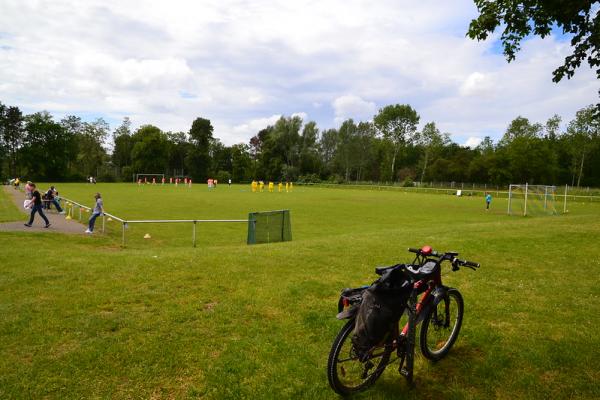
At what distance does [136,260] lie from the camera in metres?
9.72

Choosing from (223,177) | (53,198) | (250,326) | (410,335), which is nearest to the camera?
(410,335)

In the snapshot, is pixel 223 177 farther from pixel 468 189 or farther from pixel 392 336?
Result: pixel 392 336

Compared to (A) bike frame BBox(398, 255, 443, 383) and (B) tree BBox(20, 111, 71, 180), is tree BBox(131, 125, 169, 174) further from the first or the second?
(A) bike frame BBox(398, 255, 443, 383)

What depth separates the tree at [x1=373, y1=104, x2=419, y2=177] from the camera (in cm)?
10212

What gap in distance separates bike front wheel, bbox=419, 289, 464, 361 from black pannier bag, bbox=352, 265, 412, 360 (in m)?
1.16

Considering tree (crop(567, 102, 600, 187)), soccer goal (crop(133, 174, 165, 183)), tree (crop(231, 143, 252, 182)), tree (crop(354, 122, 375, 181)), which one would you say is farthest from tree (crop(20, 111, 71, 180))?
tree (crop(567, 102, 600, 187))

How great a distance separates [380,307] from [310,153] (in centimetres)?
10226

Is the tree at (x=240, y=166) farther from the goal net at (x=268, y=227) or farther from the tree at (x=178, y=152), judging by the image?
the goal net at (x=268, y=227)

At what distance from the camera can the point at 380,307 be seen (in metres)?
3.64

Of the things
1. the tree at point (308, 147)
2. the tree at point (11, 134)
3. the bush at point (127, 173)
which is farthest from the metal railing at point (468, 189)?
the tree at point (11, 134)

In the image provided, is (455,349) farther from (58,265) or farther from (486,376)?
(58,265)

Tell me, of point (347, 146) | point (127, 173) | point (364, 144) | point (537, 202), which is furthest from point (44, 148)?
point (537, 202)

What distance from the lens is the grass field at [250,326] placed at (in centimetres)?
436

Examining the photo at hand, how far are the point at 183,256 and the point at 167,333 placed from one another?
4892 millimetres
